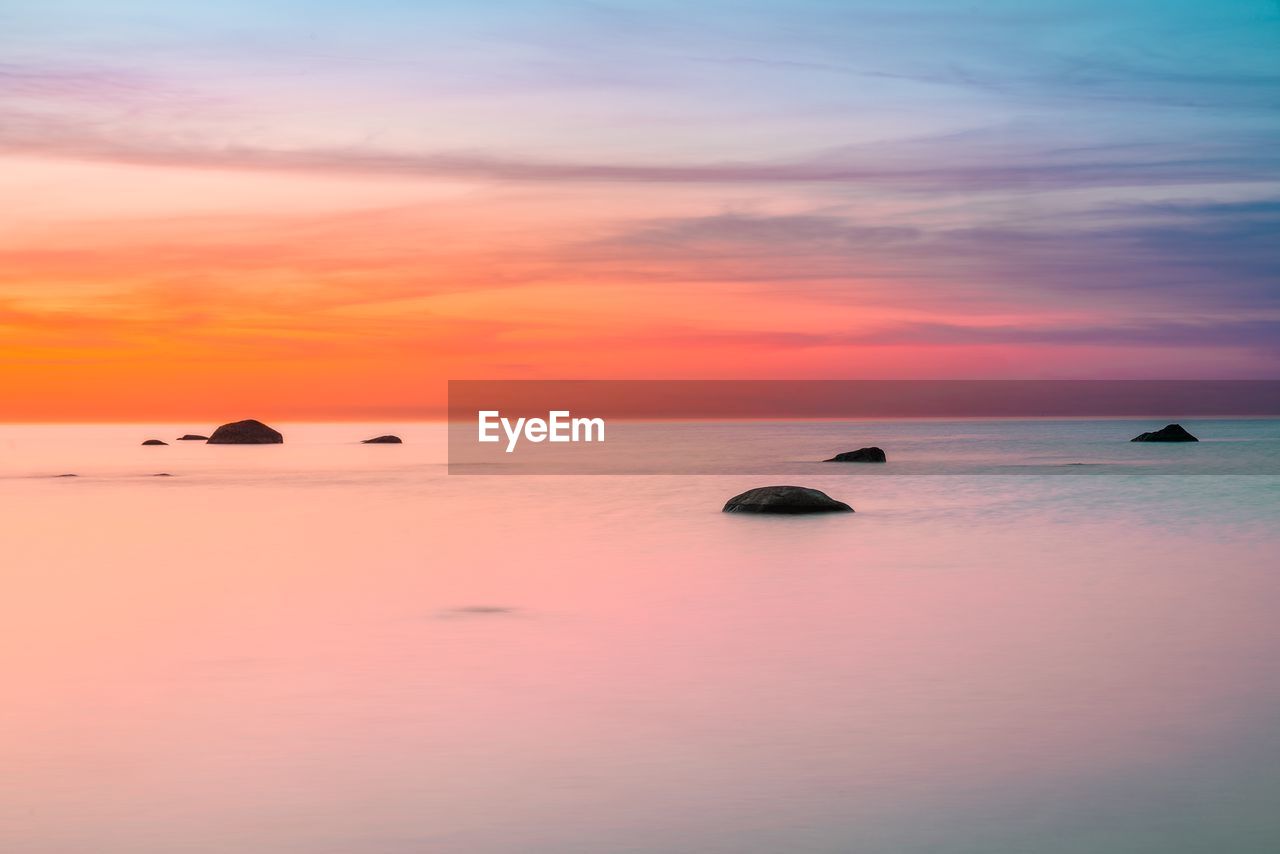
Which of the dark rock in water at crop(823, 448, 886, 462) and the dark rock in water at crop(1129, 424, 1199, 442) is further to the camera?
the dark rock in water at crop(1129, 424, 1199, 442)

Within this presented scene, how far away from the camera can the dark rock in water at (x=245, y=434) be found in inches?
5246

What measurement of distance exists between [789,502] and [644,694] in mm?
22181

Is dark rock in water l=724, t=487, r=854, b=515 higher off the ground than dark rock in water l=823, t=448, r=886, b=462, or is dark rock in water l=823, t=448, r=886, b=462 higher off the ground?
dark rock in water l=724, t=487, r=854, b=515

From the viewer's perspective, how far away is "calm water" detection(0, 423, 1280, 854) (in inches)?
374

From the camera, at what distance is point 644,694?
1447 centimetres

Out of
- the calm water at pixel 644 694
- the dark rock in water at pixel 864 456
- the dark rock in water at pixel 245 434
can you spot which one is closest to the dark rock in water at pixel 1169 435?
the dark rock in water at pixel 864 456

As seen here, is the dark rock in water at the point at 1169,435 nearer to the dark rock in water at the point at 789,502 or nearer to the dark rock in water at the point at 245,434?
the dark rock in water at the point at 245,434

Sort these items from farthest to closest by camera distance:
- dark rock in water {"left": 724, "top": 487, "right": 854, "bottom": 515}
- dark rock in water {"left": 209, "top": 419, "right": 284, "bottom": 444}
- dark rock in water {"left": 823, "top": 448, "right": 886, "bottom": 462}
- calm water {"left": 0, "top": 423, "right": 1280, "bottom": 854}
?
1. dark rock in water {"left": 209, "top": 419, "right": 284, "bottom": 444}
2. dark rock in water {"left": 823, "top": 448, "right": 886, "bottom": 462}
3. dark rock in water {"left": 724, "top": 487, "right": 854, "bottom": 515}
4. calm water {"left": 0, "top": 423, "right": 1280, "bottom": 854}

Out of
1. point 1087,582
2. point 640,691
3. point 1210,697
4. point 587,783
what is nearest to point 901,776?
point 587,783

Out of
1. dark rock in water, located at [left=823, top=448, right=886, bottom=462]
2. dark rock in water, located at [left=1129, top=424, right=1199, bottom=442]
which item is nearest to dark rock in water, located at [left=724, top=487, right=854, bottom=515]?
dark rock in water, located at [left=823, top=448, right=886, bottom=462]

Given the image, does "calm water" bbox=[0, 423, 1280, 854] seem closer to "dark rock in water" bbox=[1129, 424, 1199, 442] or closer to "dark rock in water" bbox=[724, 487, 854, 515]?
"dark rock in water" bbox=[724, 487, 854, 515]

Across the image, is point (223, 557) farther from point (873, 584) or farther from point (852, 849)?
point (852, 849)

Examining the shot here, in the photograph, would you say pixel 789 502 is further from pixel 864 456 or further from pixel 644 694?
pixel 864 456

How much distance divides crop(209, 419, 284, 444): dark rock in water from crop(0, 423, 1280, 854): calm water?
10228cm
